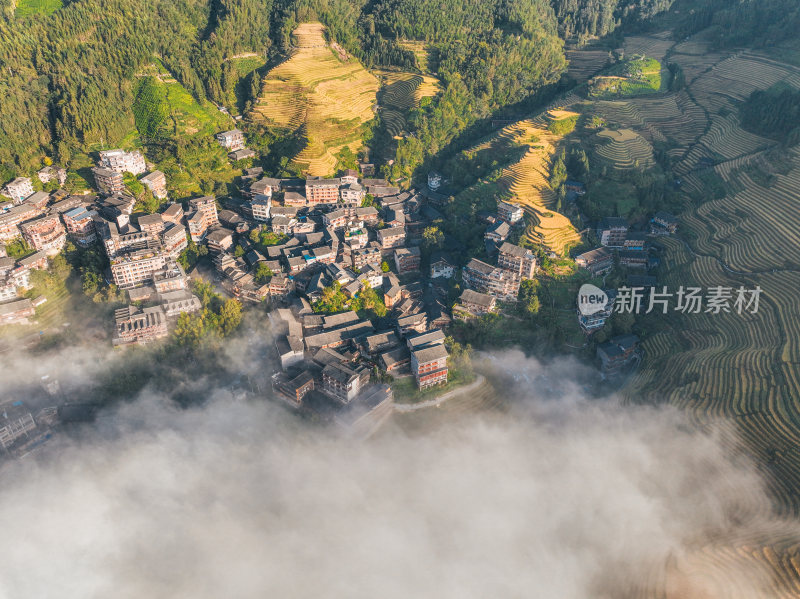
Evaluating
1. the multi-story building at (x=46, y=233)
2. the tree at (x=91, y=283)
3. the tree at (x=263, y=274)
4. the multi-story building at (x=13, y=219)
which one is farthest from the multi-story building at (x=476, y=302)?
the multi-story building at (x=13, y=219)

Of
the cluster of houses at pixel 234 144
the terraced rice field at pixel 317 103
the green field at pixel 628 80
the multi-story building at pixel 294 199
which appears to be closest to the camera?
the multi-story building at pixel 294 199

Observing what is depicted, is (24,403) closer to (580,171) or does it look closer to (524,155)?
(524,155)

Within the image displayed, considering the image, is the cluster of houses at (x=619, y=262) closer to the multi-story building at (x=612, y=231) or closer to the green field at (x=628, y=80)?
the multi-story building at (x=612, y=231)

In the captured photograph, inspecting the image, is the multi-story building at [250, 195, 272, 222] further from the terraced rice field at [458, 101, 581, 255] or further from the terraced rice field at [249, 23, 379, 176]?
the terraced rice field at [458, 101, 581, 255]

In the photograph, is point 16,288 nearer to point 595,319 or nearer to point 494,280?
point 494,280

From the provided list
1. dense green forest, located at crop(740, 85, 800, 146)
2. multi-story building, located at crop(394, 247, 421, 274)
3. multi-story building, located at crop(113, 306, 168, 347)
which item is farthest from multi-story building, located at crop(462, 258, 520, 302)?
dense green forest, located at crop(740, 85, 800, 146)
